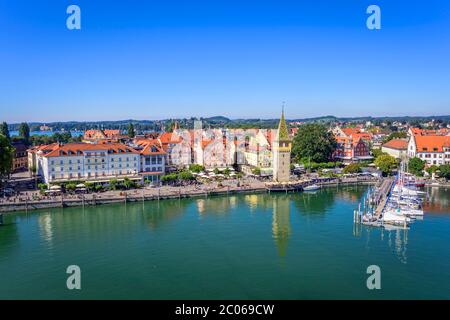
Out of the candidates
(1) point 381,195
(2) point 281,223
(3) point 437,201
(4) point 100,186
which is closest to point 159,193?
(4) point 100,186

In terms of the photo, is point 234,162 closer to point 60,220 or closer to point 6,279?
point 60,220

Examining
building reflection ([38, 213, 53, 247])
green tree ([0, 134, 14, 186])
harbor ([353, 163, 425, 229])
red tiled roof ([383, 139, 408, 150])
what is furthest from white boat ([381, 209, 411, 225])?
red tiled roof ([383, 139, 408, 150])

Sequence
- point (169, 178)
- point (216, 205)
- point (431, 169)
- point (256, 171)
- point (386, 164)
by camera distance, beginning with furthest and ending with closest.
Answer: point (386, 164) < point (256, 171) < point (431, 169) < point (169, 178) < point (216, 205)

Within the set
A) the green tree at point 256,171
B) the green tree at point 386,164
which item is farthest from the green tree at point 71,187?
the green tree at point 386,164

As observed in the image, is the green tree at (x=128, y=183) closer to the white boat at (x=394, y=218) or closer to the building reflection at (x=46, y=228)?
the building reflection at (x=46, y=228)

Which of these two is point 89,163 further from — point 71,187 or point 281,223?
point 281,223

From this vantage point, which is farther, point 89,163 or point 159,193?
point 89,163
